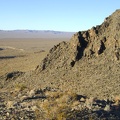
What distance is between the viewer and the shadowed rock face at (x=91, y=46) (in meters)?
26.6

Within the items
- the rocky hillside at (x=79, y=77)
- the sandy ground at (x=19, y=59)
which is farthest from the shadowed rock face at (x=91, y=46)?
the sandy ground at (x=19, y=59)

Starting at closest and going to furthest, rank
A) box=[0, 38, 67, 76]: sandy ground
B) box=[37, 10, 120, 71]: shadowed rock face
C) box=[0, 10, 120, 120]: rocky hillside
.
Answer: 1. box=[0, 10, 120, 120]: rocky hillside
2. box=[37, 10, 120, 71]: shadowed rock face
3. box=[0, 38, 67, 76]: sandy ground

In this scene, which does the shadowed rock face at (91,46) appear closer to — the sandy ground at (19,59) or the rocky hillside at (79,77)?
the rocky hillside at (79,77)

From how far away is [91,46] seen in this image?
2766 centimetres

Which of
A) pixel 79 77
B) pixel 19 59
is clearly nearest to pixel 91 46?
pixel 79 77

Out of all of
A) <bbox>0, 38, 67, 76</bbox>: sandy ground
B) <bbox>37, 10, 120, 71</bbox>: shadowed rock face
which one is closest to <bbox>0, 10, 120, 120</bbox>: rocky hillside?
<bbox>37, 10, 120, 71</bbox>: shadowed rock face

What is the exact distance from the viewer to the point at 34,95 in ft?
65.8

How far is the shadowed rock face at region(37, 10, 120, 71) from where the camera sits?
2656cm

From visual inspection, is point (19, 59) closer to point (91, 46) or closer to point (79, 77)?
point (91, 46)

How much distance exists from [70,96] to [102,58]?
8.50 metres

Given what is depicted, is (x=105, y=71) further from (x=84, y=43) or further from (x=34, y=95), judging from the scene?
(x=34, y=95)

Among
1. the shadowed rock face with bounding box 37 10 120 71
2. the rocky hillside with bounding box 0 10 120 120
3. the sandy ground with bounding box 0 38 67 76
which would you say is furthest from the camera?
the sandy ground with bounding box 0 38 67 76

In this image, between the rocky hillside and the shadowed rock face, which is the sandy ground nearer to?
the shadowed rock face

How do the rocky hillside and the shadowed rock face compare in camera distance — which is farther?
the shadowed rock face
